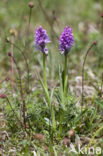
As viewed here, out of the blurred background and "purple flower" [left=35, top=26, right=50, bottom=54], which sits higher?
the blurred background

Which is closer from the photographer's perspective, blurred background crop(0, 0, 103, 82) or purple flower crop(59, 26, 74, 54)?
purple flower crop(59, 26, 74, 54)

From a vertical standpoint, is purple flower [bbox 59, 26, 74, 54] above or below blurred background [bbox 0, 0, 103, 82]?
below

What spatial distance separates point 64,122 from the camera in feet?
7.18

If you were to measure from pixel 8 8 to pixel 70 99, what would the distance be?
426 centimetres

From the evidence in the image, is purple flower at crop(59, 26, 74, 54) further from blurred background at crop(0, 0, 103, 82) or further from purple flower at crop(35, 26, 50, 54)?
blurred background at crop(0, 0, 103, 82)

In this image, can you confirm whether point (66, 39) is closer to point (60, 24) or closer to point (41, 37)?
point (41, 37)

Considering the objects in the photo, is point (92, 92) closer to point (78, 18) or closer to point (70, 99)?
point (70, 99)

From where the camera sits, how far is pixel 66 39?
86.6 inches

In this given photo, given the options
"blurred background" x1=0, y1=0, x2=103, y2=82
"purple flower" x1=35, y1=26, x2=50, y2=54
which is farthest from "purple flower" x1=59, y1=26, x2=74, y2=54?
"blurred background" x1=0, y1=0, x2=103, y2=82

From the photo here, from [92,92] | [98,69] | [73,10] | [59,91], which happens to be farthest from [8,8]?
[59,91]

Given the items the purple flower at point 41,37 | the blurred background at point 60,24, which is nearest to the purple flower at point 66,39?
the purple flower at point 41,37

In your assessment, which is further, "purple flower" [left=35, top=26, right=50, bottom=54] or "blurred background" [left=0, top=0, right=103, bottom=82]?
"blurred background" [left=0, top=0, right=103, bottom=82]

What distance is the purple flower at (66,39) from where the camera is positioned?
218 centimetres

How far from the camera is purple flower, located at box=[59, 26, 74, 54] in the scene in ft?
7.14
